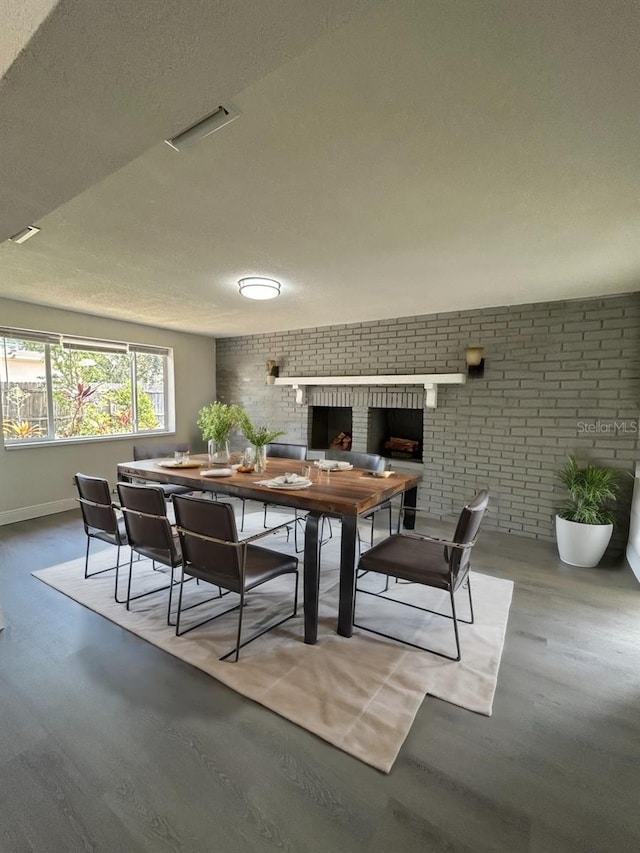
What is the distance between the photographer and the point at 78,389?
15.3 ft

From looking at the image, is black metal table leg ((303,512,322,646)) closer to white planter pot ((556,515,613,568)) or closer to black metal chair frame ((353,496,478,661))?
black metal chair frame ((353,496,478,661))

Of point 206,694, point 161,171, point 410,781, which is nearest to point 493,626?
point 410,781

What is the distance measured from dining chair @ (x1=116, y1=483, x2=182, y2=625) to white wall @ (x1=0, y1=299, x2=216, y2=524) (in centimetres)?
254

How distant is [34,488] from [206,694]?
3.60 meters

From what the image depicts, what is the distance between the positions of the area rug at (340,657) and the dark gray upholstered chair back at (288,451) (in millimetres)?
1314

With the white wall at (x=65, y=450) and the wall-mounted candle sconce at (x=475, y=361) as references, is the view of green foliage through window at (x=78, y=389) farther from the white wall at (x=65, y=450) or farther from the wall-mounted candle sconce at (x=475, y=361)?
the wall-mounted candle sconce at (x=475, y=361)

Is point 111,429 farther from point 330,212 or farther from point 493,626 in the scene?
point 493,626

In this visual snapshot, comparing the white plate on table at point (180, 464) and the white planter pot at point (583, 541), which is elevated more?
the white plate on table at point (180, 464)

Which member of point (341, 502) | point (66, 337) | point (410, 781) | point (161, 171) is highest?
point (161, 171)

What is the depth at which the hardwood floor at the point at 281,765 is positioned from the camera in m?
1.20

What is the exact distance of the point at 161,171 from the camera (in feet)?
5.30

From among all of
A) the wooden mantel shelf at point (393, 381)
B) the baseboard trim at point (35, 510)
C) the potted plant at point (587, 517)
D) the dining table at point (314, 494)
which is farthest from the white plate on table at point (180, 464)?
the potted plant at point (587, 517)

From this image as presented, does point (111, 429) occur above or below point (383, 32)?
below

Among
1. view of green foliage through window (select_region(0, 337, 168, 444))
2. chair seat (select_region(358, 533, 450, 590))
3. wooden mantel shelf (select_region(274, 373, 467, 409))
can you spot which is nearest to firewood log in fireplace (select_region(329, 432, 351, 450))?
wooden mantel shelf (select_region(274, 373, 467, 409))
